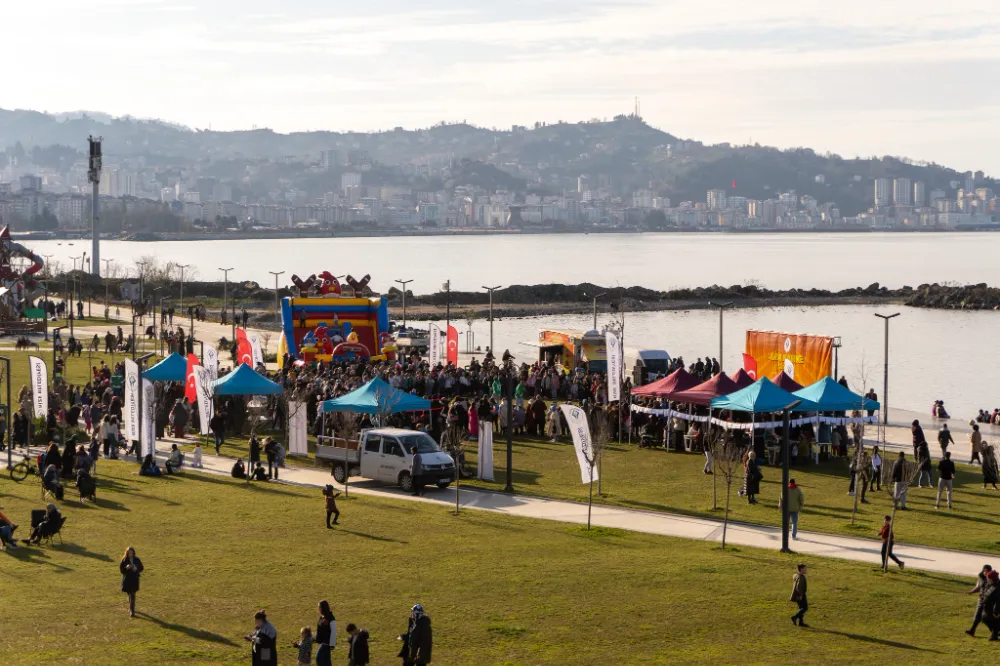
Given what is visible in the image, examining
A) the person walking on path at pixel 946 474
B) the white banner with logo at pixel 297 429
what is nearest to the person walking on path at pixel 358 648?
the person walking on path at pixel 946 474

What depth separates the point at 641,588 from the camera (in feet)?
59.2

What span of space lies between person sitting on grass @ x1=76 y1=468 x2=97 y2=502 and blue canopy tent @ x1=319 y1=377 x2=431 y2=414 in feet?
21.9

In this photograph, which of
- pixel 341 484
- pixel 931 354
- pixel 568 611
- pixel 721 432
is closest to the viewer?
pixel 568 611

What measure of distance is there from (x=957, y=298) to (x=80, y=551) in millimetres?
104142

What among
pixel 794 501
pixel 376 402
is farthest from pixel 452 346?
pixel 794 501

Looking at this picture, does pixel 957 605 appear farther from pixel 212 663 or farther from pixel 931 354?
pixel 931 354

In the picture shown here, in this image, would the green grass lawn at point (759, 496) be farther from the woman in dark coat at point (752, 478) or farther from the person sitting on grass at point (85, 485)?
the person sitting on grass at point (85, 485)

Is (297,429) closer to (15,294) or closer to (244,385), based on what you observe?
(244,385)

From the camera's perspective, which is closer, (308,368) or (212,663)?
(212,663)

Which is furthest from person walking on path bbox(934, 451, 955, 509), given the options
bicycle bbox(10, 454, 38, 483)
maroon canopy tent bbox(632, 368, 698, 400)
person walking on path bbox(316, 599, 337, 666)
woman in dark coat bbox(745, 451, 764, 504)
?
bicycle bbox(10, 454, 38, 483)

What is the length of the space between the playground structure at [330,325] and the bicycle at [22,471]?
19.9m

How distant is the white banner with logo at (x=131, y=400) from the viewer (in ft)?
91.3

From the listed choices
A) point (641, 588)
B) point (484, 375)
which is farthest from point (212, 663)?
point (484, 375)

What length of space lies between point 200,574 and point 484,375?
1999 cm
